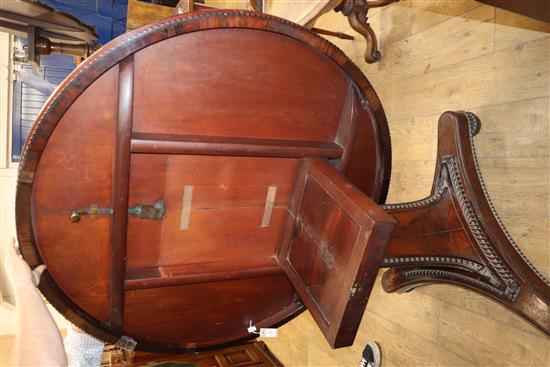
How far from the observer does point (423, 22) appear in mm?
1778

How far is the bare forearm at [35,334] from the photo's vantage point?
936 mm

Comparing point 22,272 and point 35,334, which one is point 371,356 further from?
point 22,272

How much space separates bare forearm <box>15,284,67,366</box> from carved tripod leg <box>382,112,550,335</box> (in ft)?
2.97

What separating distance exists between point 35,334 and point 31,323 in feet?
0.11

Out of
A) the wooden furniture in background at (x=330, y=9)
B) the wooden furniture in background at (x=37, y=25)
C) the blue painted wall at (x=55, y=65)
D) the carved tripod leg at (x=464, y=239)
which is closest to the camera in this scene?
the carved tripod leg at (x=464, y=239)

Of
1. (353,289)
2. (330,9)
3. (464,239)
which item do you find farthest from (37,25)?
(464,239)

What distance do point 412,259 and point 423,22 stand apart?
116 cm

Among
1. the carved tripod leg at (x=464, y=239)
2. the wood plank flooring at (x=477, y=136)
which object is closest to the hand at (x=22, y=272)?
the carved tripod leg at (x=464, y=239)

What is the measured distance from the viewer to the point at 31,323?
989 mm

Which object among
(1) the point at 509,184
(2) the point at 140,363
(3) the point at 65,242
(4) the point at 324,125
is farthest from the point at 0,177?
(1) the point at 509,184

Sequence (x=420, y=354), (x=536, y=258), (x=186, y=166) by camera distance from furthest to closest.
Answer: (x=420, y=354) < (x=536, y=258) < (x=186, y=166)

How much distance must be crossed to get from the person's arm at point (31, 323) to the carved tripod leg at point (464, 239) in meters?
0.90

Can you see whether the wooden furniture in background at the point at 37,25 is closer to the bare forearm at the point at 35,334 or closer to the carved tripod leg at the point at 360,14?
the bare forearm at the point at 35,334

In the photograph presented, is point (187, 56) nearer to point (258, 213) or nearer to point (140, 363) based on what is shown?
point (258, 213)
